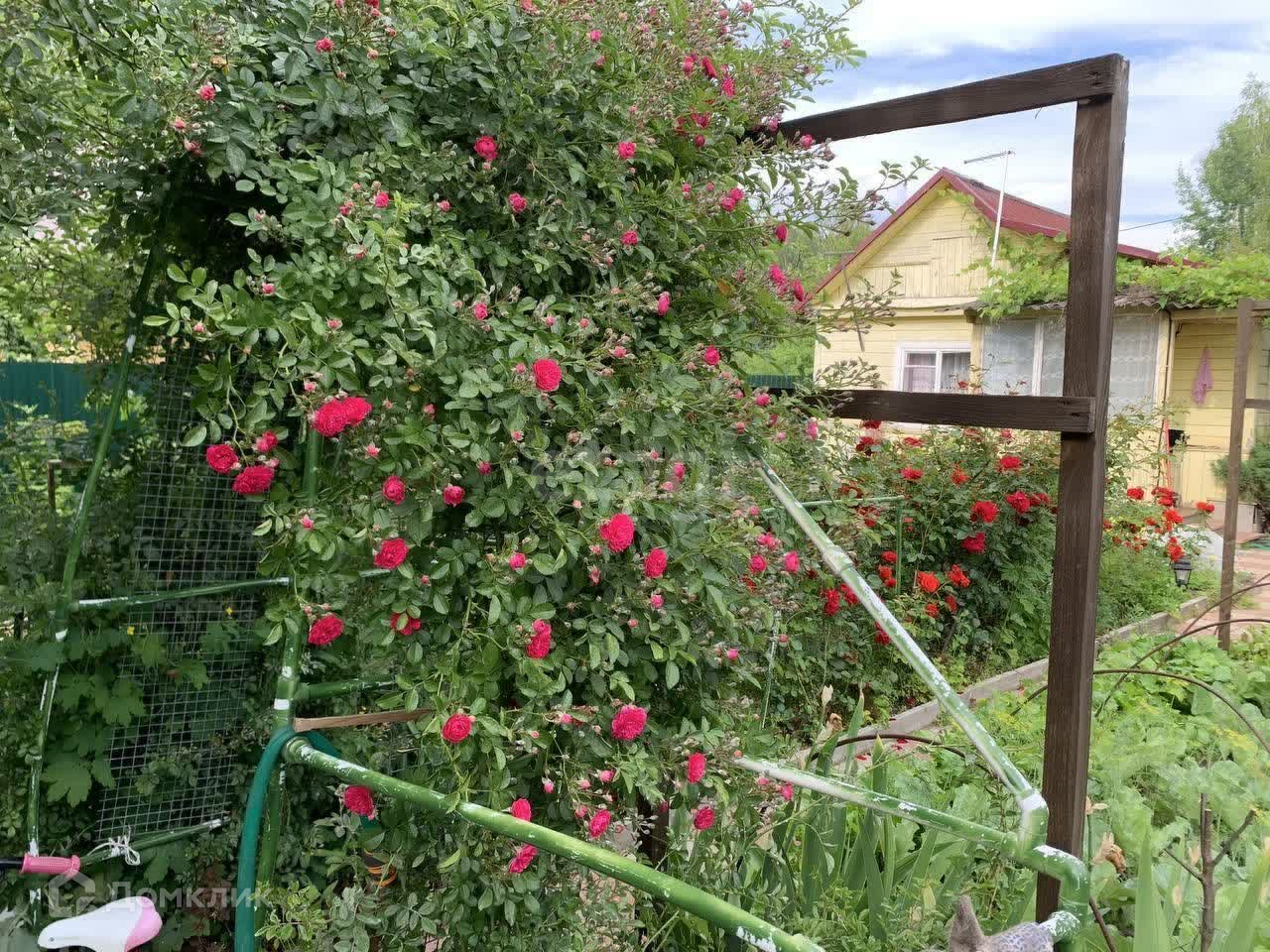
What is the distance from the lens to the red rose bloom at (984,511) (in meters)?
4.07

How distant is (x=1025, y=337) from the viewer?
11.0 m

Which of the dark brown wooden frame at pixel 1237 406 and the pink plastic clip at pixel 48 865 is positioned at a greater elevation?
the dark brown wooden frame at pixel 1237 406

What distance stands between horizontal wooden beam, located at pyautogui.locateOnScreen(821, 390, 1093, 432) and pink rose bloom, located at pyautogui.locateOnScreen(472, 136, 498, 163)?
2.82 ft

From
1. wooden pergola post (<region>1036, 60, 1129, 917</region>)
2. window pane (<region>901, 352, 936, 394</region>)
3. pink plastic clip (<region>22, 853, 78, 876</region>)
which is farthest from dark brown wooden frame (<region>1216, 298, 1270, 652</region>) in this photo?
window pane (<region>901, 352, 936, 394</region>)

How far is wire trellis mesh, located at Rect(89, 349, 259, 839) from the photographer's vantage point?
1962 mm

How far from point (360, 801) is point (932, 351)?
38.1 feet

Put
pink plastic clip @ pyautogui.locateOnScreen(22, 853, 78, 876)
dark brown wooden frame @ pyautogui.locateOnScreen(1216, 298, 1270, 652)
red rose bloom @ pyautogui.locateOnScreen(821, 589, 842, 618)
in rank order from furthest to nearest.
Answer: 1. dark brown wooden frame @ pyautogui.locateOnScreen(1216, 298, 1270, 652)
2. red rose bloom @ pyautogui.locateOnScreen(821, 589, 842, 618)
3. pink plastic clip @ pyautogui.locateOnScreen(22, 853, 78, 876)

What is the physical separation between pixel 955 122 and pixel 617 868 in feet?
5.08

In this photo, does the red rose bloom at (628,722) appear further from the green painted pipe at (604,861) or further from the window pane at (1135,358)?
the window pane at (1135,358)

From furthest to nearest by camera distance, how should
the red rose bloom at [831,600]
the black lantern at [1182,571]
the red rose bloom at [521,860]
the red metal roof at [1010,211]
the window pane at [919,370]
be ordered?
1. the window pane at [919,370]
2. the red metal roof at [1010,211]
3. the black lantern at [1182,571]
4. the red rose bloom at [831,600]
5. the red rose bloom at [521,860]

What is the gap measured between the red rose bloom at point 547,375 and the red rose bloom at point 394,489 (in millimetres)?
239

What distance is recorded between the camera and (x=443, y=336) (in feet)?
4.10

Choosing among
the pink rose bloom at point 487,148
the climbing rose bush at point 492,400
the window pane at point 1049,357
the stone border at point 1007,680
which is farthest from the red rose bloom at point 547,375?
the window pane at point 1049,357

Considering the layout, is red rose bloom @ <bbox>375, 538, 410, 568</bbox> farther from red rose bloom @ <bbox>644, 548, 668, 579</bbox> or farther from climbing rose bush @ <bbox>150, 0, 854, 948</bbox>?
red rose bloom @ <bbox>644, 548, 668, 579</bbox>
